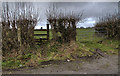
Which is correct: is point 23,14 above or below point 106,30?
above

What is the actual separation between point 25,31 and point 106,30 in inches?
309

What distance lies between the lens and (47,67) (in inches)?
151

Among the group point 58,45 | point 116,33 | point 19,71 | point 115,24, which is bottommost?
point 19,71

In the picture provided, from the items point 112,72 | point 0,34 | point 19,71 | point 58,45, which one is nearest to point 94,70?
point 112,72

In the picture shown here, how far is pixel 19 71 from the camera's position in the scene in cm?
354

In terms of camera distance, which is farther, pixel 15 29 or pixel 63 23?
pixel 63 23

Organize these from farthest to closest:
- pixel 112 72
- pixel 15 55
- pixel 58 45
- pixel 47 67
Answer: pixel 58 45 → pixel 15 55 → pixel 47 67 → pixel 112 72

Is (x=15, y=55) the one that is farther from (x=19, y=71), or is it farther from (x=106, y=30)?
(x=106, y=30)

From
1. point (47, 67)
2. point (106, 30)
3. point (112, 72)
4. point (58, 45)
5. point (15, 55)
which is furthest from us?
point (106, 30)

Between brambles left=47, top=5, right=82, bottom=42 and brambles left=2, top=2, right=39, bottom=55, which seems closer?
brambles left=2, top=2, right=39, bottom=55

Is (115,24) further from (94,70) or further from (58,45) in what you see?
(94,70)

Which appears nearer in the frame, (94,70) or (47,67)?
(94,70)

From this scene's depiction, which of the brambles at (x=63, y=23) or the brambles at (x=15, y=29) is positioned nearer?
the brambles at (x=15, y=29)

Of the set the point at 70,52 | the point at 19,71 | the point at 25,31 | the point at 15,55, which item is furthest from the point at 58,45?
the point at 19,71
